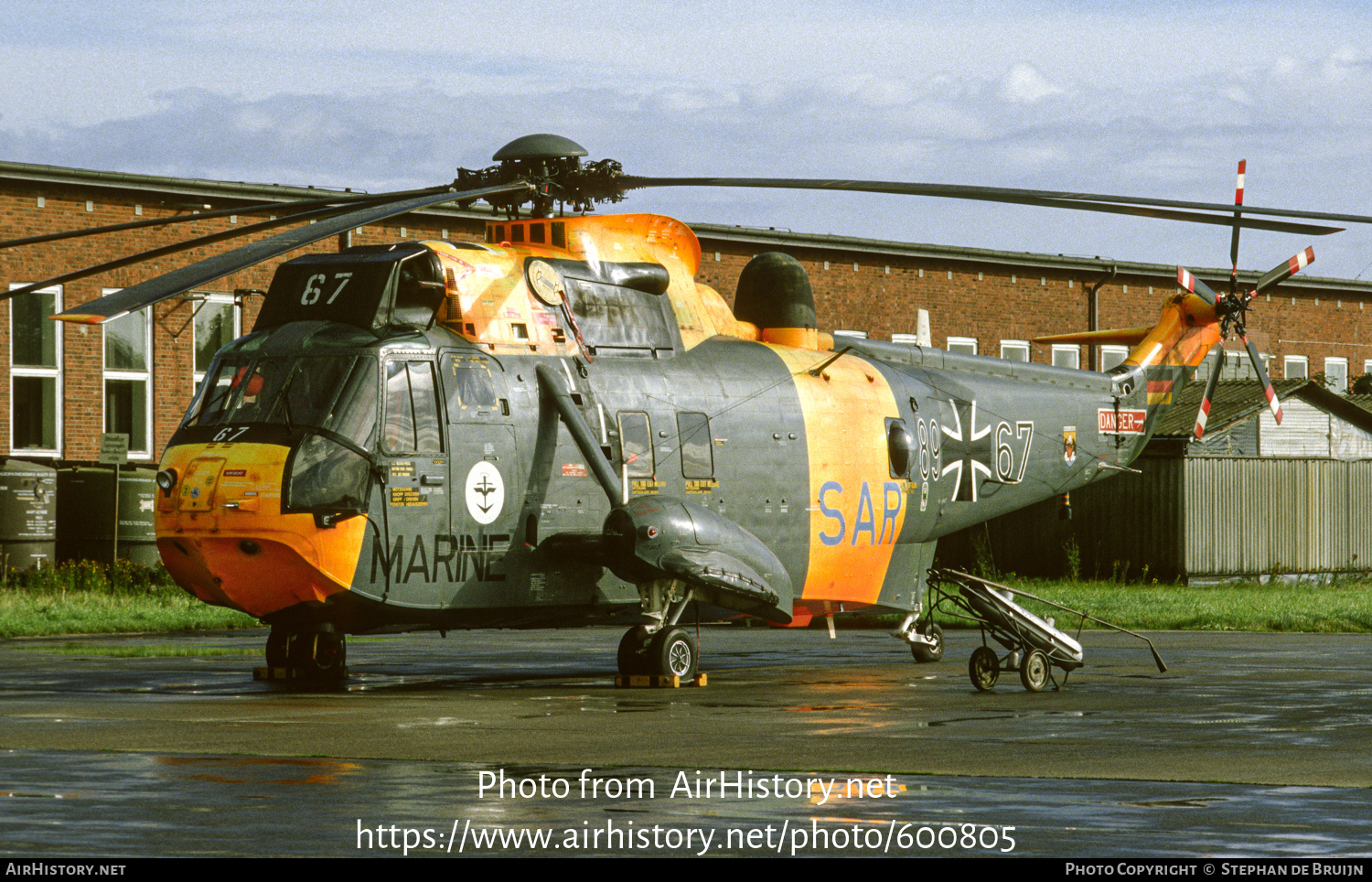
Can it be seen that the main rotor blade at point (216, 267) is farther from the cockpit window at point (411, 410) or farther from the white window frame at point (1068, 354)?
the white window frame at point (1068, 354)

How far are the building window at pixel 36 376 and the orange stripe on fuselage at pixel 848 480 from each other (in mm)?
20016

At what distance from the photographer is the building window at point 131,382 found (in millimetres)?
36188

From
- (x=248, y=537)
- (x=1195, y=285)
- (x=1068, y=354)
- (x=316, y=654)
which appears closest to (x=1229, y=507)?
(x=1068, y=354)

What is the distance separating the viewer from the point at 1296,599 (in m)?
34.1

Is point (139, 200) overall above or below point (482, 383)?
above

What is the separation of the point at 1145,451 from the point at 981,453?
685 inches

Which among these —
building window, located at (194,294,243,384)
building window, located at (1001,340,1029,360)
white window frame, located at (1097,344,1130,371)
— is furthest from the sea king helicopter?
white window frame, located at (1097,344,1130,371)

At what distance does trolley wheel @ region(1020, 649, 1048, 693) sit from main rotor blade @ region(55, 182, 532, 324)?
732 cm

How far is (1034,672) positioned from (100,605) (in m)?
17.8

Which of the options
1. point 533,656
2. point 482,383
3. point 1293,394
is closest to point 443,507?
point 482,383

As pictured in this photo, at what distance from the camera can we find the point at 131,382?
36438mm

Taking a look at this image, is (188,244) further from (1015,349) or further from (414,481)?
(1015,349)

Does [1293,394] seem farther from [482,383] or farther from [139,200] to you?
[482,383]

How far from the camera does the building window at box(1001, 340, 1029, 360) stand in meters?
49.3
